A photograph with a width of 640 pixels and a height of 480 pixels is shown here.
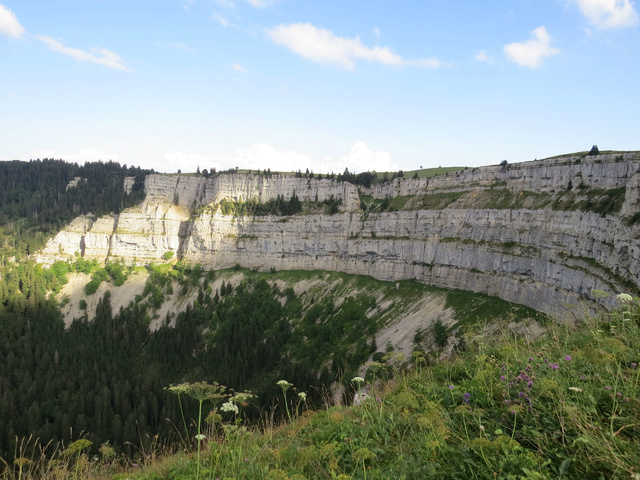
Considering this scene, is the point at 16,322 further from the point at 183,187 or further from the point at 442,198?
the point at 442,198

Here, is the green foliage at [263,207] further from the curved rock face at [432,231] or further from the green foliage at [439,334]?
the green foliage at [439,334]

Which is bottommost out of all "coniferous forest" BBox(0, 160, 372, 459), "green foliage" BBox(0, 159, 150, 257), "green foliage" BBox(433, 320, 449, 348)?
"coniferous forest" BBox(0, 160, 372, 459)

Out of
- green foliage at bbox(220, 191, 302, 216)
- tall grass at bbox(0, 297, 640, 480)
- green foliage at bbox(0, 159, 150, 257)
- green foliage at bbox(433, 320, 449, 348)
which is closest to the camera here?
tall grass at bbox(0, 297, 640, 480)

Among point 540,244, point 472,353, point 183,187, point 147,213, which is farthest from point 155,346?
point 472,353

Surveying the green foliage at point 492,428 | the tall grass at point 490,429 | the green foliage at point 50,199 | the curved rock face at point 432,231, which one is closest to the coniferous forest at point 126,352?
the green foliage at point 50,199

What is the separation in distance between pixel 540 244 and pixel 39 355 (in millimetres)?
105239

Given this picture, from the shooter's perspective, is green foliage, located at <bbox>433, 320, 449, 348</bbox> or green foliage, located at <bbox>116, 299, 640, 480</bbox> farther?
green foliage, located at <bbox>433, 320, 449, 348</bbox>

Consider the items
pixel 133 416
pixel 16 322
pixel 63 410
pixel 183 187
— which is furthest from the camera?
pixel 183 187

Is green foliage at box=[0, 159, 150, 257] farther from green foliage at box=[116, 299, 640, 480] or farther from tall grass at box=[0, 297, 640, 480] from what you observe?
green foliage at box=[116, 299, 640, 480]

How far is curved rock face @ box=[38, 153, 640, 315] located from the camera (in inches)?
1860

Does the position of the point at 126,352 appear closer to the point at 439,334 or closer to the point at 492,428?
the point at 439,334

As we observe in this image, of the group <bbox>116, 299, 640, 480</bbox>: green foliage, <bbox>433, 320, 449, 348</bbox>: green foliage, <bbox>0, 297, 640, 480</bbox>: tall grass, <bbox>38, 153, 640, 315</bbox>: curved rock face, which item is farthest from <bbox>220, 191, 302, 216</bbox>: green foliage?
<bbox>116, 299, 640, 480</bbox>: green foliage

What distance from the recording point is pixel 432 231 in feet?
262

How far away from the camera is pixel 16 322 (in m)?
99.2
